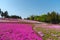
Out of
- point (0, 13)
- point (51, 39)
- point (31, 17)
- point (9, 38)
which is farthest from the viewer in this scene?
point (31, 17)

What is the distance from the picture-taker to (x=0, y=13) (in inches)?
2174

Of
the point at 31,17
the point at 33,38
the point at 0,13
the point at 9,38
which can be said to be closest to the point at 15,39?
the point at 9,38

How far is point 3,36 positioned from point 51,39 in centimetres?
279

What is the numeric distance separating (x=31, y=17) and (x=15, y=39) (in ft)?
184

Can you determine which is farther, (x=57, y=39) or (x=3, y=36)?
(x=57, y=39)

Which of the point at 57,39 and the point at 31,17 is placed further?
the point at 31,17

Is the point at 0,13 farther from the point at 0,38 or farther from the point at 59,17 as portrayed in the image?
the point at 0,38

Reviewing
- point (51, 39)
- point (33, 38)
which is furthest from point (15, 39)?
point (51, 39)

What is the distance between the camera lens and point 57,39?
896 centimetres

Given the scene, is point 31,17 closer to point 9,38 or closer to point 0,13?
point 0,13

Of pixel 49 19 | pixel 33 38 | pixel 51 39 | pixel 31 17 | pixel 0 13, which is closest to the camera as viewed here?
pixel 33 38

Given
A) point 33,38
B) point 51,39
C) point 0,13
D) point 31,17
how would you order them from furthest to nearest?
1. point 31,17
2. point 0,13
3. point 51,39
4. point 33,38

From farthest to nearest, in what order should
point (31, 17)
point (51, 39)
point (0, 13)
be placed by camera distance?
point (31, 17), point (0, 13), point (51, 39)

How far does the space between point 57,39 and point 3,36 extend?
3.13m
